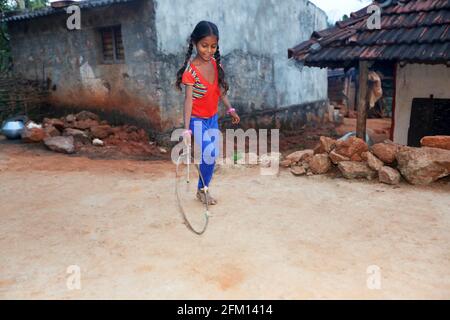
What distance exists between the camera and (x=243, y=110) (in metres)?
10.1

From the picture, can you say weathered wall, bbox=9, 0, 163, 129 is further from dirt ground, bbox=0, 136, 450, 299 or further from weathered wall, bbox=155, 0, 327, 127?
dirt ground, bbox=0, 136, 450, 299

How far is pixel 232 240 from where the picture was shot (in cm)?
321

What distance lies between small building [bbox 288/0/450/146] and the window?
406cm

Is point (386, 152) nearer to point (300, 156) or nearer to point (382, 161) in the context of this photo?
point (382, 161)

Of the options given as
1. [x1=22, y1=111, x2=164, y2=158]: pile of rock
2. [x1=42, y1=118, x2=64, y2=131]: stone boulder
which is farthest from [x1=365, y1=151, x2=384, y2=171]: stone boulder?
[x1=42, y1=118, x2=64, y2=131]: stone boulder

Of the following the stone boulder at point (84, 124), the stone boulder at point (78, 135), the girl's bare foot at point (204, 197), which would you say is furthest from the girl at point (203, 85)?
the stone boulder at point (84, 124)

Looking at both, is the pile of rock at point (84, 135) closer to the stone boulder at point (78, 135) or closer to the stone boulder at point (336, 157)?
the stone boulder at point (78, 135)

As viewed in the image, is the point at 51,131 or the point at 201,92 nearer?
the point at 201,92

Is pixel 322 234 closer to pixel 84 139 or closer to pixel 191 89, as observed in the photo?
pixel 191 89

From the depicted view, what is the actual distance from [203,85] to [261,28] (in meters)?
7.42

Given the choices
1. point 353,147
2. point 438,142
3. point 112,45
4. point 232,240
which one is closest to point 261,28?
point 112,45

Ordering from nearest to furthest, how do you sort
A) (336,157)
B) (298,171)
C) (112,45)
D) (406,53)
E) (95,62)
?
1. (406,53)
2. (336,157)
3. (298,171)
4. (112,45)
5. (95,62)

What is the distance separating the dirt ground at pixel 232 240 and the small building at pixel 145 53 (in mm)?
3250

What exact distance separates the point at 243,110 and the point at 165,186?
215 inches
